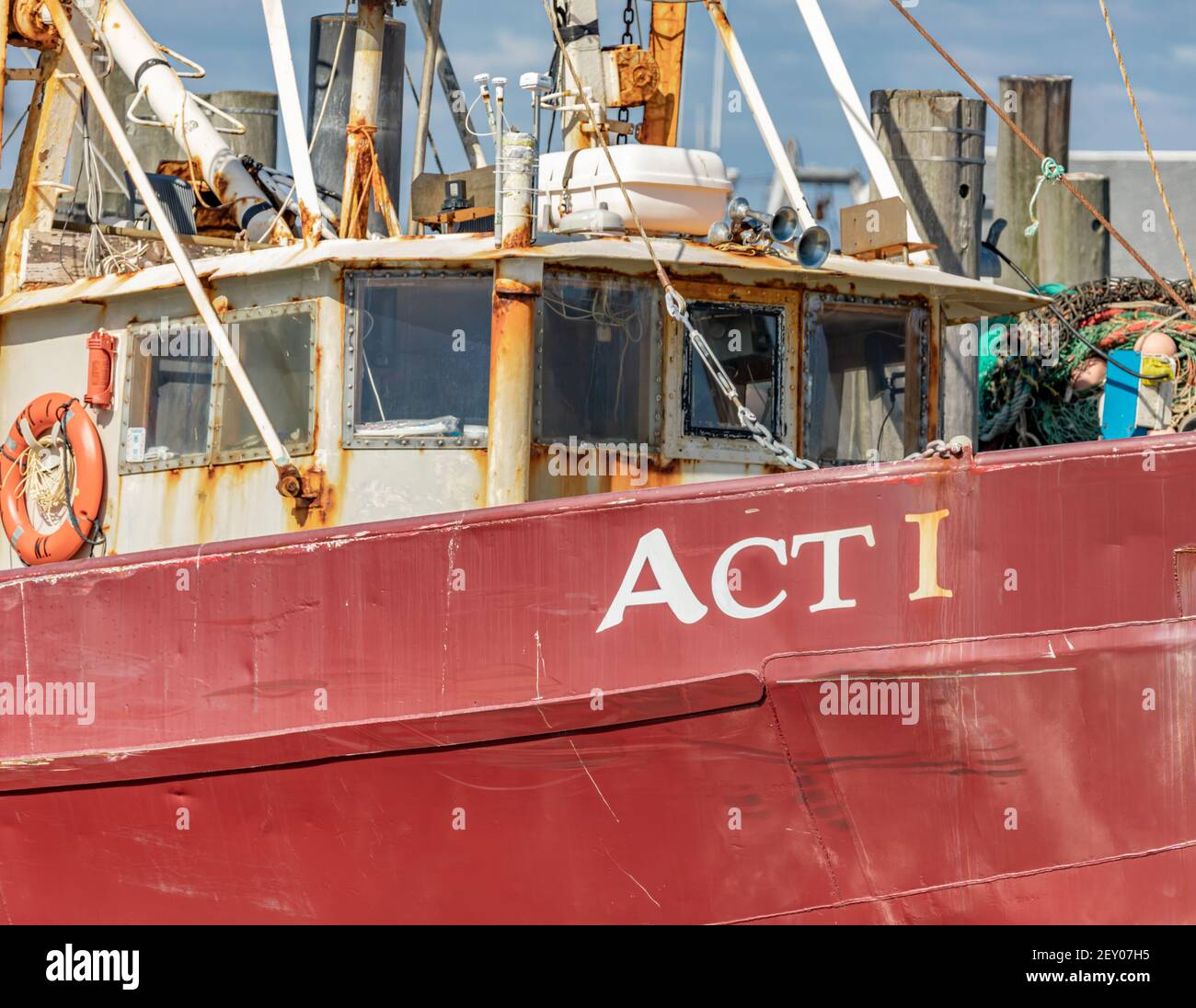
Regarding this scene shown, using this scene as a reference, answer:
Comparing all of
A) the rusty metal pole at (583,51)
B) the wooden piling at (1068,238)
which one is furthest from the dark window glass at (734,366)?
the wooden piling at (1068,238)

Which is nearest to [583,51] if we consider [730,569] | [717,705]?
[730,569]

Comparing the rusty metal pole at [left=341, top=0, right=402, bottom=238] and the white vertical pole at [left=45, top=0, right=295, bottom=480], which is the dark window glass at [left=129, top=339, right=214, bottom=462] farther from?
the rusty metal pole at [left=341, top=0, right=402, bottom=238]

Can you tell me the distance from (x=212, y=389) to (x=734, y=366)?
90.6 inches

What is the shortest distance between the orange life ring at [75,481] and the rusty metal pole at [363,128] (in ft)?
5.20

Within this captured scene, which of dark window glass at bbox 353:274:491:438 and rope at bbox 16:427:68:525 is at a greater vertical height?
dark window glass at bbox 353:274:491:438

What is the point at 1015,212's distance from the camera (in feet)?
40.7

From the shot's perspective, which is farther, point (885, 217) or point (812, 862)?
point (885, 217)

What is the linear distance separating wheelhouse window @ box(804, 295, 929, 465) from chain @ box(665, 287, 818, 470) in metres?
0.42

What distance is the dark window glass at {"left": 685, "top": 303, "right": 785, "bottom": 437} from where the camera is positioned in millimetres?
7277

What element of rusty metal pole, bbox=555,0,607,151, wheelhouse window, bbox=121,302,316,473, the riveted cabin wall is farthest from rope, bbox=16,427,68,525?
rusty metal pole, bbox=555,0,607,151
